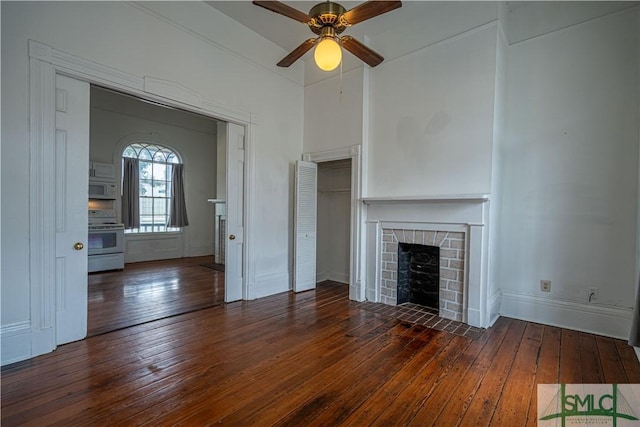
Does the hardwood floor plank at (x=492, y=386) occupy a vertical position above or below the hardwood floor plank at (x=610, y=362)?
below

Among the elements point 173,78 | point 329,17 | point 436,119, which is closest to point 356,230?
point 436,119

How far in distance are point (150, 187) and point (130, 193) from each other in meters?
0.56

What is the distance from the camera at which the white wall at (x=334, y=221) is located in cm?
535

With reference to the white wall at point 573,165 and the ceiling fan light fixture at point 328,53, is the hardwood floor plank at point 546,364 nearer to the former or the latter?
the white wall at point 573,165

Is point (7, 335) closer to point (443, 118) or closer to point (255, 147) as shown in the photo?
point (255, 147)

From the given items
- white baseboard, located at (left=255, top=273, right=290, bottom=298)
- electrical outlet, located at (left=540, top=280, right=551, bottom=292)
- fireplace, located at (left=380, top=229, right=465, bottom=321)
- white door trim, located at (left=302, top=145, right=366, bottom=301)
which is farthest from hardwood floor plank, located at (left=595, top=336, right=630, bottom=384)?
white baseboard, located at (left=255, top=273, right=290, bottom=298)

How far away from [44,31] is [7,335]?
2.47m

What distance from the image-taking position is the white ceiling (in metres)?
3.30

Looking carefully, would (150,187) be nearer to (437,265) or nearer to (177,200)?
(177,200)

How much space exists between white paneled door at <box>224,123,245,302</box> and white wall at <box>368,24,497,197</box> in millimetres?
1786

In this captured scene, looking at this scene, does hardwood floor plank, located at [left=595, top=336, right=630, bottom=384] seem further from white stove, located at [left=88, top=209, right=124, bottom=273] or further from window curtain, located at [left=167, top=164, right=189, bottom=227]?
A: window curtain, located at [left=167, top=164, right=189, bottom=227]

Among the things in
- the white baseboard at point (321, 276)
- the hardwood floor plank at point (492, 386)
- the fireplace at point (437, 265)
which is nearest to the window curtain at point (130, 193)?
the white baseboard at point (321, 276)

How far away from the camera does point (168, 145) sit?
25.9 ft

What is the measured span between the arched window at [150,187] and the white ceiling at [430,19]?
4.89 metres
